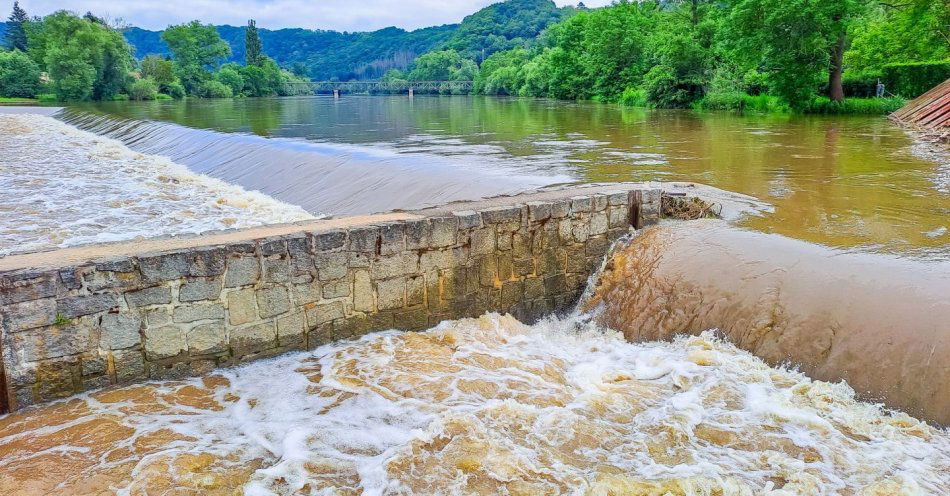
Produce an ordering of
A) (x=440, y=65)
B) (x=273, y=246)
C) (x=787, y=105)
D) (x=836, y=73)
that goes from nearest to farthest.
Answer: (x=273, y=246), (x=836, y=73), (x=787, y=105), (x=440, y=65)

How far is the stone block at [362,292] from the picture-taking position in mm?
6570

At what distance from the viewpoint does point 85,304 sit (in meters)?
5.24

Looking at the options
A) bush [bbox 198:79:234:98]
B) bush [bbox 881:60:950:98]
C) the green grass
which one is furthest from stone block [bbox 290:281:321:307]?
bush [bbox 198:79:234:98]

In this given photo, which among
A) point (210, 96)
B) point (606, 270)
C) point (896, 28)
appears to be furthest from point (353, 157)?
point (210, 96)

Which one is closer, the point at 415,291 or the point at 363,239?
the point at 363,239

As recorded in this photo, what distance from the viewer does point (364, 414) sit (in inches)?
202

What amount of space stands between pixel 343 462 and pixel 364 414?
0.68 metres

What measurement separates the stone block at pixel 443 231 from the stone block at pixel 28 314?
3.44 m

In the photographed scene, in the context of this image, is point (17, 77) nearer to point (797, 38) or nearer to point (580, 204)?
point (797, 38)

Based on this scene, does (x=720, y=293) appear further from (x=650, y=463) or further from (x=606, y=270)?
(x=650, y=463)

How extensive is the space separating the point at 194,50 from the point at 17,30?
93.5 ft

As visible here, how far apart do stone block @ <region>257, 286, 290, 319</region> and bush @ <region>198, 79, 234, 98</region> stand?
9127cm

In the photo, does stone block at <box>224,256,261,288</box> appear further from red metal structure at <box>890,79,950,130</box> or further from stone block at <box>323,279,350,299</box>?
red metal structure at <box>890,79,950,130</box>

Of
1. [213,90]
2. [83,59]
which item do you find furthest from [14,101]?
[213,90]
